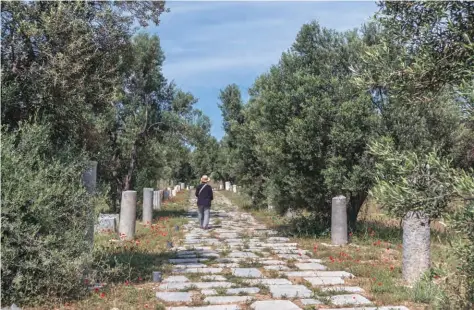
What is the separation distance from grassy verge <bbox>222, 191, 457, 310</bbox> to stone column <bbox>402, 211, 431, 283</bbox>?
201mm

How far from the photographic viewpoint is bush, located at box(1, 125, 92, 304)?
5578mm

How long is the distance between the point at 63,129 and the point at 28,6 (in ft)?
6.42

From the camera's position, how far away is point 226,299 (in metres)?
6.54

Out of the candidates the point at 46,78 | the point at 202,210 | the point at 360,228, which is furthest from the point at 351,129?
the point at 46,78

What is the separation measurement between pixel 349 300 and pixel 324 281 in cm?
127


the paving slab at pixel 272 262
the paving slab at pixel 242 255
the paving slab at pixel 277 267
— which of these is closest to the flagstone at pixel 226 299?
the paving slab at pixel 277 267

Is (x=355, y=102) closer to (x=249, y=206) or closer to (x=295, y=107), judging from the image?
(x=295, y=107)

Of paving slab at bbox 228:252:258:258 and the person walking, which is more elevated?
the person walking

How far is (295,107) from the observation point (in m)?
12.7

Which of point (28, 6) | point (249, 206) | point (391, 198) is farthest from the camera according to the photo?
point (249, 206)

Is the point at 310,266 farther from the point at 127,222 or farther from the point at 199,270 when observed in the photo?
the point at 127,222

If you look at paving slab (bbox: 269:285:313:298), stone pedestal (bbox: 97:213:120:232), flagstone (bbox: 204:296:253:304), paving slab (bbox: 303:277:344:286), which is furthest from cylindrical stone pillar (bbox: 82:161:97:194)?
stone pedestal (bbox: 97:213:120:232)

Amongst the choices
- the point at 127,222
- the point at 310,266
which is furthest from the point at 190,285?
the point at 127,222

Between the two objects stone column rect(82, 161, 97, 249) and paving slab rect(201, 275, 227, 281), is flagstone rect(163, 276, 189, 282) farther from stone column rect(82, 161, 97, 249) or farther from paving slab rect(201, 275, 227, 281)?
stone column rect(82, 161, 97, 249)
